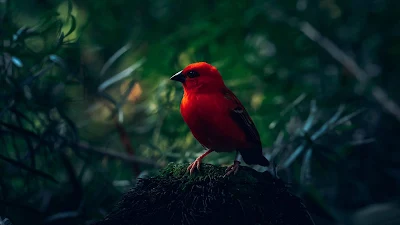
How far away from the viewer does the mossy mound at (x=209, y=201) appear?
2.08 meters

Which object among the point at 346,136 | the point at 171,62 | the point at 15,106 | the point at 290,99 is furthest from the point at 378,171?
the point at 15,106

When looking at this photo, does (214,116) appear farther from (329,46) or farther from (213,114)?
(329,46)

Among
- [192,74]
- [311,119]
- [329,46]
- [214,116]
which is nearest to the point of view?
[214,116]

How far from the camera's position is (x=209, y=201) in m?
2.10

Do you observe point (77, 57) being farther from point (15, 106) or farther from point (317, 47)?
point (317, 47)

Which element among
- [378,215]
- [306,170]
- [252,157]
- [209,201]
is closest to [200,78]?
[252,157]

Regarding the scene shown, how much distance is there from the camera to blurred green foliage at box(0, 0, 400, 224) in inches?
133

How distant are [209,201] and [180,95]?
2448mm

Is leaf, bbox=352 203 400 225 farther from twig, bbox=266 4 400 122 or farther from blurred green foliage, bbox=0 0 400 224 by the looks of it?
twig, bbox=266 4 400 122

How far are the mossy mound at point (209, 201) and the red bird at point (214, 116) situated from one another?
0.53 ft

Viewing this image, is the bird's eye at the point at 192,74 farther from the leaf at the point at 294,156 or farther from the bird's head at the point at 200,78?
the leaf at the point at 294,156

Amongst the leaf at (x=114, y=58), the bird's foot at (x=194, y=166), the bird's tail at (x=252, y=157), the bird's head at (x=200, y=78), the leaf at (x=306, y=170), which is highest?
the leaf at (x=114, y=58)

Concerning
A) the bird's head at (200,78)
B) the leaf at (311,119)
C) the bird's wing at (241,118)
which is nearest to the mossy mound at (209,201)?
the bird's wing at (241,118)

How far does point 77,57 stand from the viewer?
414 centimetres
